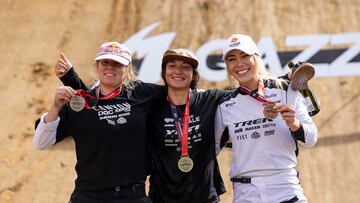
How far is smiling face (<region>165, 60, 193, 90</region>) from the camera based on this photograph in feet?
12.0

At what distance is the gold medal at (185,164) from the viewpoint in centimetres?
353

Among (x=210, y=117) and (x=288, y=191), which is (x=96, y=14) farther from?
(x=288, y=191)

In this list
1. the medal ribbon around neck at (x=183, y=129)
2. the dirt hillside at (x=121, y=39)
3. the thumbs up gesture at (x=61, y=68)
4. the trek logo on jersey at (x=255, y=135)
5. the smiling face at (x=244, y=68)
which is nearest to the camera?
the trek logo on jersey at (x=255, y=135)

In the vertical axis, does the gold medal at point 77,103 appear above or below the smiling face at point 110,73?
below

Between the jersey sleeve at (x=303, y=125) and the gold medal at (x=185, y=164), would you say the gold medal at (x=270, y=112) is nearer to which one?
the jersey sleeve at (x=303, y=125)

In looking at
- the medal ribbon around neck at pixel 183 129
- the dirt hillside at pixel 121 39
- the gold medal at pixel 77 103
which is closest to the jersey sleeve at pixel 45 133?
the gold medal at pixel 77 103

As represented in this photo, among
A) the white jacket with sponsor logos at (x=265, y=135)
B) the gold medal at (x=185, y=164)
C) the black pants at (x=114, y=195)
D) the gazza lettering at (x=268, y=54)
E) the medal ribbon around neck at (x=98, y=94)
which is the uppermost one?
the gazza lettering at (x=268, y=54)

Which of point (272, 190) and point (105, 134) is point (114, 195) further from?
point (272, 190)

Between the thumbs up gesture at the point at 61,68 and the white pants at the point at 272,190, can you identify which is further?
the thumbs up gesture at the point at 61,68

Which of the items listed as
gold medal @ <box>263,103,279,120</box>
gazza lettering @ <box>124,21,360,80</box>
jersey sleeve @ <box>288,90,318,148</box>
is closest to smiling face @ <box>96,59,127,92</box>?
gold medal @ <box>263,103,279,120</box>

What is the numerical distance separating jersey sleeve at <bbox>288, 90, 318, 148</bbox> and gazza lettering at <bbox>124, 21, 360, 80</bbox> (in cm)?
360

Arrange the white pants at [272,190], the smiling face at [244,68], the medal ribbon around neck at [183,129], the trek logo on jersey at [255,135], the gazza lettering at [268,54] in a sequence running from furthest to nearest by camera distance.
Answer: the gazza lettering at [268,54] → the medal ribbon around neck at [183,129] → the smiling face at [244,68] → the trek logo on jersey at [255,135] → the white pants at [272,190]

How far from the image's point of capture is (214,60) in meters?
7.30

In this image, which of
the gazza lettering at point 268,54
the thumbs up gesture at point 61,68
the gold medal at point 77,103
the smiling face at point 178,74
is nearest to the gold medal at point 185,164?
the smiling face at point 178,74
